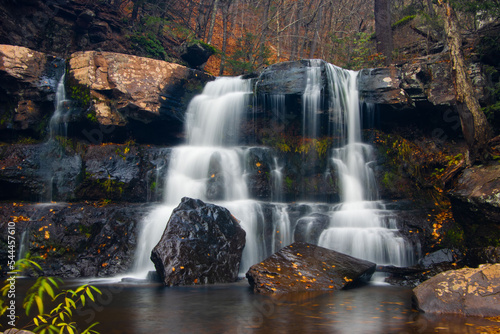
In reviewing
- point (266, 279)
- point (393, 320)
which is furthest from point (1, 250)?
point (393, 320)

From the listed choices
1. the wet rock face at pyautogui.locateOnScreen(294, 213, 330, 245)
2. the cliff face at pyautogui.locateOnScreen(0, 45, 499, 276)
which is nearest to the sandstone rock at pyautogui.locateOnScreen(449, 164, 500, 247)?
the cliff face at pyautogui.locateOnScreen(0, 45, 499, 276)

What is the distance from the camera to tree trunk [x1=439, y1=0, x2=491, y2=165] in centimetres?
781

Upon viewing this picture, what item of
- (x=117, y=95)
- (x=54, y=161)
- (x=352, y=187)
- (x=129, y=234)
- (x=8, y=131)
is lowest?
(x=129, y=234)

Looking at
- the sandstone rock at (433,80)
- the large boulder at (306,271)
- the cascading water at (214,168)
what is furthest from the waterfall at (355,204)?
the sandstone rock at (433,80)

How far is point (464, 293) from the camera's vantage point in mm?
4469

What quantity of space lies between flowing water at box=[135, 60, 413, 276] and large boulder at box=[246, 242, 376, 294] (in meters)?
1.03

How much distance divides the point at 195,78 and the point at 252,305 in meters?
8.76

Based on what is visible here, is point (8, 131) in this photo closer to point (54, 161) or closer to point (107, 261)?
point (54, 161)

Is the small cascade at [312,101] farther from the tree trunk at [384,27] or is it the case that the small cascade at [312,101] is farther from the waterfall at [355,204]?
the tree trunk at [384,27]

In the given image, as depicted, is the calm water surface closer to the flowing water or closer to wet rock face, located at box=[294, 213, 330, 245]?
the flowing water

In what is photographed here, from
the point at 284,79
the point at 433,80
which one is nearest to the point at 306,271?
the point at 284,79

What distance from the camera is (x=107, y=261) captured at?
7.80 meters

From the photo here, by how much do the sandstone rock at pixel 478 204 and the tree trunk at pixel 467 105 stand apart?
0.48m

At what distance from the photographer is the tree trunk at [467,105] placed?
7.81 metres
